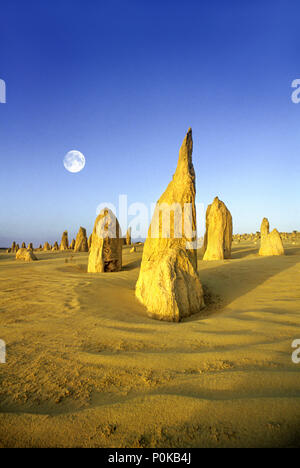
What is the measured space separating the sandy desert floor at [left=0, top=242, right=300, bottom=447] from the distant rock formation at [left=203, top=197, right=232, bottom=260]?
8.35 m

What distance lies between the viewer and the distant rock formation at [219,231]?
39.1ft

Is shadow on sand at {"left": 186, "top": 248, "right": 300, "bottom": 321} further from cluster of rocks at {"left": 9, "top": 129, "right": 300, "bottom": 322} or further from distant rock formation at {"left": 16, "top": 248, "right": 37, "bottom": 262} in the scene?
distant rock formation at {"left": 16, "top": 248, "right": 37, "bottom": 262}

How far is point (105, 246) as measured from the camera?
29.8ft

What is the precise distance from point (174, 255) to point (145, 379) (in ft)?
8.95

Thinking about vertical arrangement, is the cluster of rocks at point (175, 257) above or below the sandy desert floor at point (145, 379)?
above

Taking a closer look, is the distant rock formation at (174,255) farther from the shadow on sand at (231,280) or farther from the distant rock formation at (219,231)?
the distant rock formation at (219,231)

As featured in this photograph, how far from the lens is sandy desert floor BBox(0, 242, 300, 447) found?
116 centimetres

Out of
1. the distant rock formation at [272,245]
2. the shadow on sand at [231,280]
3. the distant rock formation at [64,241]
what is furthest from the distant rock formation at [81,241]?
the shadow on sand at [231,280]

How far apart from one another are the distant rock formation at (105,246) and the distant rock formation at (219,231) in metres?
5.49

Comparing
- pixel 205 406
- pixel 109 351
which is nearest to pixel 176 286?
pixel 109 351

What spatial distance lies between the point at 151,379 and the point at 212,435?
2.13 feet

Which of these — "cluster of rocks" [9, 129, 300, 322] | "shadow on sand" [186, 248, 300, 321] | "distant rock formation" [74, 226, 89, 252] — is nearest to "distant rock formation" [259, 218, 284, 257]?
"shadow on sand" [186, 248, 300, 321]
